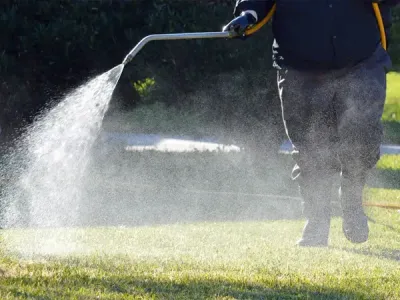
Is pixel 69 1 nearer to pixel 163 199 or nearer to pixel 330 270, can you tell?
pixel 163 199

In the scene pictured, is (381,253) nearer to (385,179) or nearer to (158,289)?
(158,289)

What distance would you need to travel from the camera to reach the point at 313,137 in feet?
21.2

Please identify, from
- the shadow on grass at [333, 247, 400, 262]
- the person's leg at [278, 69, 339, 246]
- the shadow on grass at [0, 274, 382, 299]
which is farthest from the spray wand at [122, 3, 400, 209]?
the shadow on grass at [0, 274, 382, 299]

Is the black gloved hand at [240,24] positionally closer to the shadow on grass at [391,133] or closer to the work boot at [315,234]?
the work boot at [315,234]

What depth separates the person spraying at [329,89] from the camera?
6219 mm

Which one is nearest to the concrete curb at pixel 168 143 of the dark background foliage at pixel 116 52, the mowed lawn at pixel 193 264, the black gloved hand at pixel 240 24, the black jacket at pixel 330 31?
the dark background foliage at pixel 116 52

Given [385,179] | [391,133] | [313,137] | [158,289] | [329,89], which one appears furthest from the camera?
[391,133]

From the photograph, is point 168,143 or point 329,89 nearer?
point 329,89

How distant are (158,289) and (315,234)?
83.5 inches

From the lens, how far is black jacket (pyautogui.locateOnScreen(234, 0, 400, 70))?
6203 mm

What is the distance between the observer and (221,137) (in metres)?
12.8

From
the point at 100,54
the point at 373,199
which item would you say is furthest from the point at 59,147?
the point at 100,54

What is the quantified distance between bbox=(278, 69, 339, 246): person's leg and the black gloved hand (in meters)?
0.35

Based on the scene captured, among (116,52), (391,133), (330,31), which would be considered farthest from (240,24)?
(391,133)
